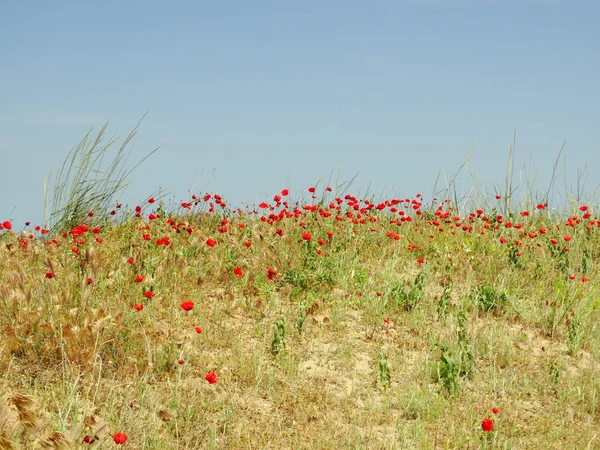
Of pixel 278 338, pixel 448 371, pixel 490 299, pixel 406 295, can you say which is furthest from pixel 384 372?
pixel 490 299

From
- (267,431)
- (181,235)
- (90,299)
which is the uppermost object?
(181,235)

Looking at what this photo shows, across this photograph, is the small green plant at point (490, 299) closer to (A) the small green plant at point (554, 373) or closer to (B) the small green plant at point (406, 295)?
(B) the small green plant at point (406, 295)

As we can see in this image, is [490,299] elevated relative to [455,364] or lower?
elevated

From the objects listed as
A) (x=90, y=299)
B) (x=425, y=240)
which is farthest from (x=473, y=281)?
(x=90, y=299)

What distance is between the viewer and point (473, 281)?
7.39 metres

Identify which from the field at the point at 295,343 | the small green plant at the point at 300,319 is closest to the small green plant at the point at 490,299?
the field at the point at 295,343

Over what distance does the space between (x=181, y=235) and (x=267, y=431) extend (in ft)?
13.6

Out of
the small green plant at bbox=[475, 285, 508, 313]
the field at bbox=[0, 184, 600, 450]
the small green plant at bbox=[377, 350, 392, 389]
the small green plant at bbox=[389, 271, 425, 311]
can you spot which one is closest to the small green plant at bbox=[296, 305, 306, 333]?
the field at bbox=[0, 184, 600, 450]

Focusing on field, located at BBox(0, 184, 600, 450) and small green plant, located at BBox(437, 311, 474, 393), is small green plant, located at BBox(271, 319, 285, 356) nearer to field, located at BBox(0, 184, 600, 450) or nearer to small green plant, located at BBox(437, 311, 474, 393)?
field, located at BBox(0, 184, 600, 450)

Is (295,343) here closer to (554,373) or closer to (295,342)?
(295,342)

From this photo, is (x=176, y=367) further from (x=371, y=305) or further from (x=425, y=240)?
(x=425, y=240)

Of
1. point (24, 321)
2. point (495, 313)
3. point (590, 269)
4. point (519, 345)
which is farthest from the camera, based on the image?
point (590, 269)

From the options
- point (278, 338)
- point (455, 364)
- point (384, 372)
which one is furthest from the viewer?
point (278, 338)

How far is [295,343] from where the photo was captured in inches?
229
